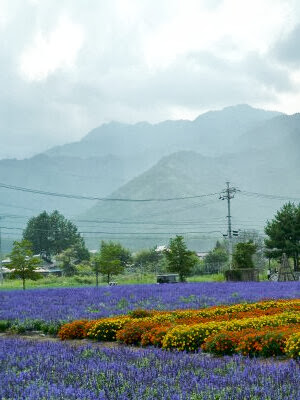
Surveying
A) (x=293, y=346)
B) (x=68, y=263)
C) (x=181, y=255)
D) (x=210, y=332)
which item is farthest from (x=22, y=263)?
(x=68, y=263)

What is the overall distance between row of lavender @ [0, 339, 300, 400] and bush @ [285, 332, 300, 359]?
0.92 metres

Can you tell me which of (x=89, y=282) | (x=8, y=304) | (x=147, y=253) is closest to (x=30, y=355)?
(x=8, y=304)

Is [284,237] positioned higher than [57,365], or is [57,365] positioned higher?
[284,237]

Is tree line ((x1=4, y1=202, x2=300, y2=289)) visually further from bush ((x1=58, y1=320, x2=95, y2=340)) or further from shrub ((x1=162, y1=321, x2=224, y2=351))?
shrub ((x1=162, y1=321, x2=224, y2=351))

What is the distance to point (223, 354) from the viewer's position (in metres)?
11.4

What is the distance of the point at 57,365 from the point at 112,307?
13.4 meters

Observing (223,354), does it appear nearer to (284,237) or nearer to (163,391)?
(163,391)

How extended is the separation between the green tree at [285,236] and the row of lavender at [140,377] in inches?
A: 2332

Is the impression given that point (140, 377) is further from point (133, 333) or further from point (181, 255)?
point (181, 255)

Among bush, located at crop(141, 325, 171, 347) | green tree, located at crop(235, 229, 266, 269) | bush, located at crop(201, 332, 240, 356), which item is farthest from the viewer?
green tree, located at crop(235, 229, 266, 269)

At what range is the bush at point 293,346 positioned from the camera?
10.1 m

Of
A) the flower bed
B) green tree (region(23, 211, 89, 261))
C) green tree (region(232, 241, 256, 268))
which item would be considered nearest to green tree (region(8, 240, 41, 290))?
green tree (region(232, 241, 256, 268))

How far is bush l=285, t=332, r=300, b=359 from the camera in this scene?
10.1 metres

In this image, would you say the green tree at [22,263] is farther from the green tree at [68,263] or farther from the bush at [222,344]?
the green tree at [68,263]
